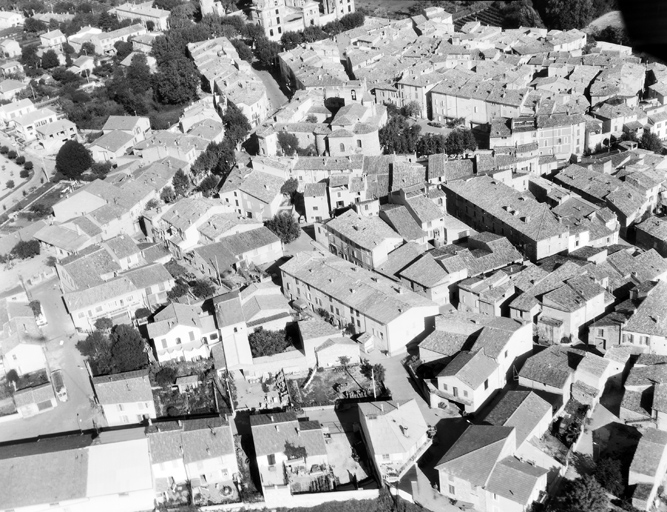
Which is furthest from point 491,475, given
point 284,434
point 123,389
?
point 123,389

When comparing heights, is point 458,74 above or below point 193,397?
above

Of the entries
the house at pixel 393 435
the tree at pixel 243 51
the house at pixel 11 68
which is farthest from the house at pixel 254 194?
the house at pixel 11 68

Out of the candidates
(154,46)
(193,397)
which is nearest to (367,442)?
(193,397)

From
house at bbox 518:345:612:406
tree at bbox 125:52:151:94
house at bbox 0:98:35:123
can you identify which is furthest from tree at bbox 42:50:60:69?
house at bbox 518:345:612:406

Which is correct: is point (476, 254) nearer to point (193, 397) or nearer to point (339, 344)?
point (339, 344)

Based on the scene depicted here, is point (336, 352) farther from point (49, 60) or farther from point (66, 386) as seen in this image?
point (49, 60)
